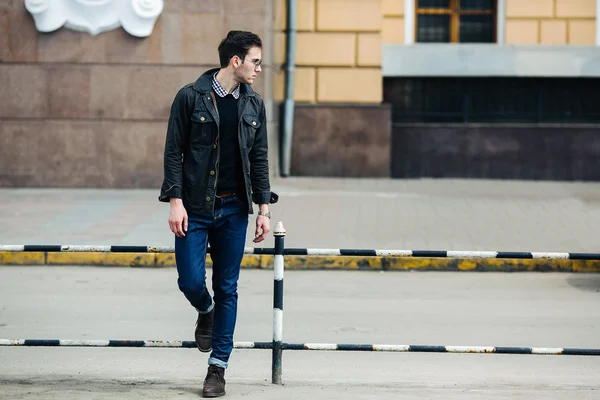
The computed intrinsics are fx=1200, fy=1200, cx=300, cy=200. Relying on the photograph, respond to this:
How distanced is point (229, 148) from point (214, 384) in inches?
46.1

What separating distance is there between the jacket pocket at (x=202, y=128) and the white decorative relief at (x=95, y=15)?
34.0 ft

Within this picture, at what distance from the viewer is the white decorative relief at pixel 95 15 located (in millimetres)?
15883

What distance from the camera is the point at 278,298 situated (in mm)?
6160

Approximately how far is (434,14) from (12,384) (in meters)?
13.0

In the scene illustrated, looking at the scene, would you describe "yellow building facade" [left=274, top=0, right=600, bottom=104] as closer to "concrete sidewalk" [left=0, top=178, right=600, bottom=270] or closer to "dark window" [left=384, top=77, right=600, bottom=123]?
"dark window" [left=384, top=77, right=600, bottom=123]

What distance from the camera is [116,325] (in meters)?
8.33

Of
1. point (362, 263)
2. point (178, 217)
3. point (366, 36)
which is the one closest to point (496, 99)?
point (366, 36)

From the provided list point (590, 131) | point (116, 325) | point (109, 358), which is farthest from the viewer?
point (590, 131)

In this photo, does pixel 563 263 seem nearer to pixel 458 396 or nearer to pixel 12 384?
pixel 458 396

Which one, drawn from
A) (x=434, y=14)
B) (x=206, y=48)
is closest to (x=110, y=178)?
(x=206, y=48)

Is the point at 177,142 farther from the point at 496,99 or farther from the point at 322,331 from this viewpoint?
the point at 496,99

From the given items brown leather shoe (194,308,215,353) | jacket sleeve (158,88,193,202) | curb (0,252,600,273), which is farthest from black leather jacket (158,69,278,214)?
curb (0,252,600,273)

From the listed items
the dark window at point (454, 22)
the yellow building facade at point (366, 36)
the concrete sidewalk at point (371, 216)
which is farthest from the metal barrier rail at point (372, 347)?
the dark window at point (454, 22)

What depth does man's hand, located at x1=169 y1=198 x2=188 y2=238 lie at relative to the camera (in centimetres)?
577
